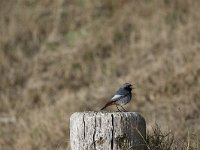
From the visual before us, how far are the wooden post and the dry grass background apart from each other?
3694 mm

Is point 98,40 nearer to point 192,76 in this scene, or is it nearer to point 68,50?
point 68,50

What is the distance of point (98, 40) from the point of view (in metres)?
13.3

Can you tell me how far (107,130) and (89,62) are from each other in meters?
7.75

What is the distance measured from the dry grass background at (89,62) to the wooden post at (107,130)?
12.1ft

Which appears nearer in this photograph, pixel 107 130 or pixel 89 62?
pixel 107 130

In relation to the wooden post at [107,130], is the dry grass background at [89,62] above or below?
above

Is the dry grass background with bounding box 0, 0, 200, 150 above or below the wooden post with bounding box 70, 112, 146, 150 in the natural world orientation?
above

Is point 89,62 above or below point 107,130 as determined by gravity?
above

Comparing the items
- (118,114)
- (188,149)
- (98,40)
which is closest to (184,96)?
(98,40)

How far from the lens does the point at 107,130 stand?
17.0 feet

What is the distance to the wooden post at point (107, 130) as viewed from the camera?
5.17 m

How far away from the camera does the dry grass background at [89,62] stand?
405 inches

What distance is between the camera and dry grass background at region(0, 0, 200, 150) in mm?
10289

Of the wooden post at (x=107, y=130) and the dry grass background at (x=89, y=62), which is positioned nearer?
the wooden post at (x=107, y=130)
